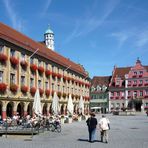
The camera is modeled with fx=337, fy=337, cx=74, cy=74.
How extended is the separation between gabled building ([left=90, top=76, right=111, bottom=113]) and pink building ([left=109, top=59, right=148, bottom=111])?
3.67 metres

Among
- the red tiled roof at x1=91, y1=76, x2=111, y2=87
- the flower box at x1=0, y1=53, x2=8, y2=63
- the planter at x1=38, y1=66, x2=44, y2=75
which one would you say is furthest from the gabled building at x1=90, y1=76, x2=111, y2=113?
the flower box at x1=0, y1=53, x2=8, y2=63

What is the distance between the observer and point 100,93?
4035 inches

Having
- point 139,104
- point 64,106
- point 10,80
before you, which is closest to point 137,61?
point 139,104

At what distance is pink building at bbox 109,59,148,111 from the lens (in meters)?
92.6

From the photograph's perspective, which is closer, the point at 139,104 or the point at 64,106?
the point at 64,106

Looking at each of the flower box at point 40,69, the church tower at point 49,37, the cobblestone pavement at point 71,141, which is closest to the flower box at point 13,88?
the flower box at point 40,69

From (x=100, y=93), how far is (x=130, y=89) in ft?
37.2

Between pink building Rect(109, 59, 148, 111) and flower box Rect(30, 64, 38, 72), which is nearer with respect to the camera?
flower box Rect(30, 64, 38, 72)

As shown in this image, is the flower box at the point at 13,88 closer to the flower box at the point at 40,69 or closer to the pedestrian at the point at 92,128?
the flower box at the point at 40,69

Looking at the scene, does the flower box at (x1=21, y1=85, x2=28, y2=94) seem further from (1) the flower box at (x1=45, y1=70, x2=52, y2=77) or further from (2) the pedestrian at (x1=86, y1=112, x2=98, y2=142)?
(2) the pedestrian at (x1=86, y1=112, x2=98, y2=142)

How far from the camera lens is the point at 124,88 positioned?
9531 centimetres

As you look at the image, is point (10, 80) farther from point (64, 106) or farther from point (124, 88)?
point (124, 88)

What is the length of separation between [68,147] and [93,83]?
8858 cm

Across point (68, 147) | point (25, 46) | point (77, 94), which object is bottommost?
point (68, 147)
